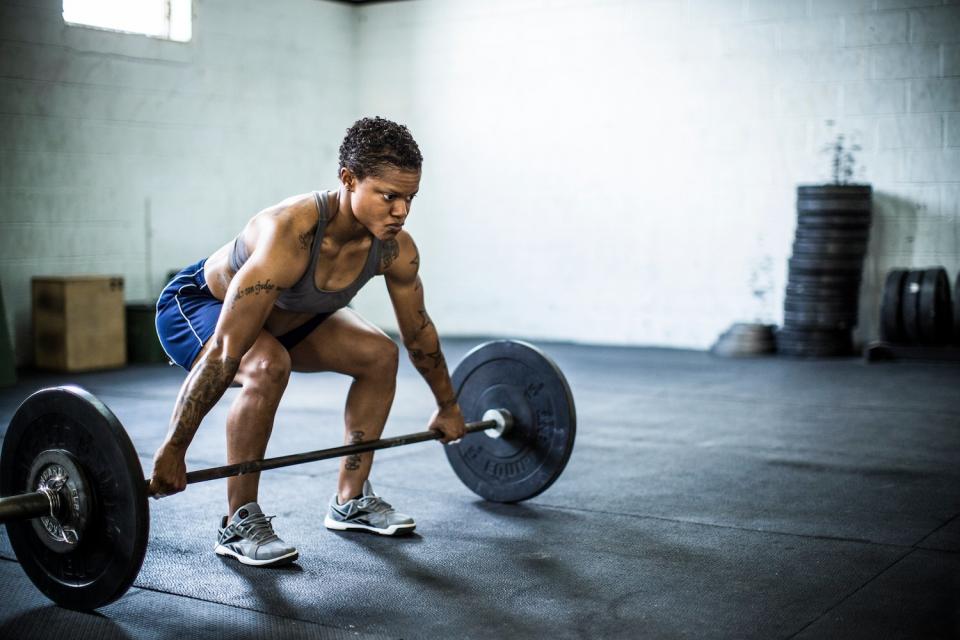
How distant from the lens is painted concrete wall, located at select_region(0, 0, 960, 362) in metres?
6.54

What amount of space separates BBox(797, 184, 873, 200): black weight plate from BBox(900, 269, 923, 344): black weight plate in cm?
59

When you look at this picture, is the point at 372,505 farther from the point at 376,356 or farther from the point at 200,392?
the point at 200,392

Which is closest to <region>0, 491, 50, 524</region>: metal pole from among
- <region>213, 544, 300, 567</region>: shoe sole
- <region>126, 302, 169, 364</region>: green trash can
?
<region>213, 544, 300, 567</region>: shoe sole

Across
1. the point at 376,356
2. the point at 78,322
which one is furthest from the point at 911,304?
the point at 78,322

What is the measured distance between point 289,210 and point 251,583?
0.85 m

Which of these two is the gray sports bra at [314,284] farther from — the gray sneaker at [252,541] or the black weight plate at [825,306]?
the black weight plate at [825,306]

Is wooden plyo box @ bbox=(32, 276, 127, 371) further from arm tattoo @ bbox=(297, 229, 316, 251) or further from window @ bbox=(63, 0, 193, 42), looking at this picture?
arm tattoo @ bbox=(297, 229, 316, 251)

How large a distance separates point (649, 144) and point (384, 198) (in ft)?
17.3

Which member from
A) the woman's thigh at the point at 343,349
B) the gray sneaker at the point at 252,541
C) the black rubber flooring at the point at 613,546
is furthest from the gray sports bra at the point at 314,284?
the black rubber flooring at the point at 613,546

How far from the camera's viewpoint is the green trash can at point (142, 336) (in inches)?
259

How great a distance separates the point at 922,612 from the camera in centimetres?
219

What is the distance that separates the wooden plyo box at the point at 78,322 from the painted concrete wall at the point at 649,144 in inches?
101

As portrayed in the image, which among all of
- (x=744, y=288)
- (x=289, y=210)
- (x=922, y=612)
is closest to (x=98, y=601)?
(x=289, y=210)

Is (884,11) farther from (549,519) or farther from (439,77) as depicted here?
(549,519)
